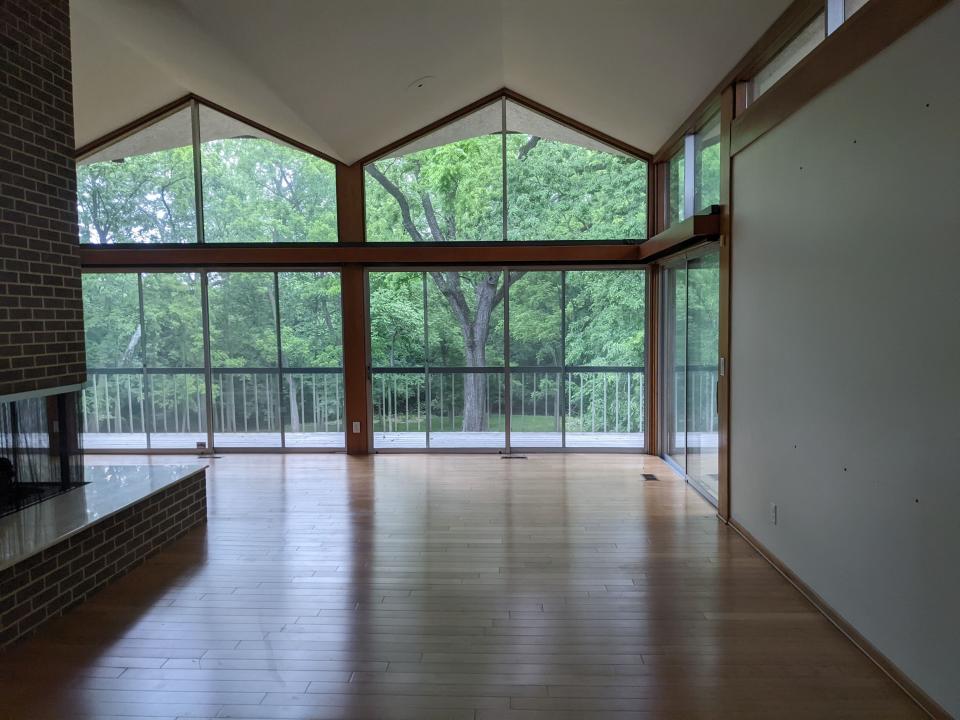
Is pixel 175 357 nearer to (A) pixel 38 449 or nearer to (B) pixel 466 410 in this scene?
(B) pixel 466 410

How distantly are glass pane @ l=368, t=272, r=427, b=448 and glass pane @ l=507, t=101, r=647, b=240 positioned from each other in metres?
1.38

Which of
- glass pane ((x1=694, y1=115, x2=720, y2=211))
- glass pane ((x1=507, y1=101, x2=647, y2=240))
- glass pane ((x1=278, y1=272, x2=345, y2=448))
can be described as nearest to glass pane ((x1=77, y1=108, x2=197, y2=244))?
glass pane ((x1=278, y1=272, x2=345, y2=448))

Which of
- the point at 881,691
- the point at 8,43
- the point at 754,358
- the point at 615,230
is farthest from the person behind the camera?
the point at 615,230

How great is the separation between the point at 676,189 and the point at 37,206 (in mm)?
5397

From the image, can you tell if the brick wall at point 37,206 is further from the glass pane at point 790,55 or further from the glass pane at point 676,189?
the glass pane at point 676,189

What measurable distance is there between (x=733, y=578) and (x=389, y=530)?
2.36 meters

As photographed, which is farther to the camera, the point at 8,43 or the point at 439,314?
the point at 439,314

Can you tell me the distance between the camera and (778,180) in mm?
3963

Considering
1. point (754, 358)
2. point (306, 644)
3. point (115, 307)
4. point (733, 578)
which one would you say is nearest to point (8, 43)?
point (306, 644)

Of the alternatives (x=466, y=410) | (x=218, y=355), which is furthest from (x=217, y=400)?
(x=466, y=410)

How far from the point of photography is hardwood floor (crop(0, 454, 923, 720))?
2.68m

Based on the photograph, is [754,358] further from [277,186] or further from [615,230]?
[277,186]

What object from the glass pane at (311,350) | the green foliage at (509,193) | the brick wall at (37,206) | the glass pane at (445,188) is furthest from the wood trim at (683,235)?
the brick wall at (37,206)

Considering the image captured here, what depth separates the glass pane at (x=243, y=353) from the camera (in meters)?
7.55
